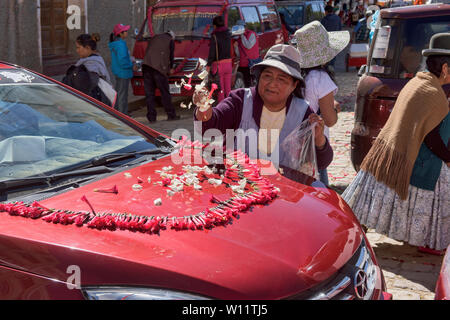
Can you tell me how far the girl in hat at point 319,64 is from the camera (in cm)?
493

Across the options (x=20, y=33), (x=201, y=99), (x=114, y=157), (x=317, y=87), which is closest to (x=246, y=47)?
(x=20, y=33)

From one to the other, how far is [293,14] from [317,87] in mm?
16390

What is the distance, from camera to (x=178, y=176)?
9.86 feet

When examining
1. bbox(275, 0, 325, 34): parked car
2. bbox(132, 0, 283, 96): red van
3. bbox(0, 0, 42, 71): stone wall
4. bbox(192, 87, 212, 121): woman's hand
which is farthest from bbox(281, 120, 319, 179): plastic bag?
bbox(275, 0, 325, 34): parked car

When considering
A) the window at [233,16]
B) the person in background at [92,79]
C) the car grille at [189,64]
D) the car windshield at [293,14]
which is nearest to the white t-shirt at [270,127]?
the person in background at [92,79]

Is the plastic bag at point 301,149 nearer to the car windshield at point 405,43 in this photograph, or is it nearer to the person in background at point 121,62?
the car windshield at point 405,43

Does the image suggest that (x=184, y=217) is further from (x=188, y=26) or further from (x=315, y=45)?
(x=188, y=26)

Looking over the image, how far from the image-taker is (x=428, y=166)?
15.3ft

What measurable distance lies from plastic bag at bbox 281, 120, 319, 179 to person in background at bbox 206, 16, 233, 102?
22.4 ft

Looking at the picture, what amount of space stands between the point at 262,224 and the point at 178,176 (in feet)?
2.15

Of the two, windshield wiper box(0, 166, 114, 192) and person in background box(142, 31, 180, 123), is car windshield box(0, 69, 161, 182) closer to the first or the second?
windshield wiper box(0, 166, 114, 192)
